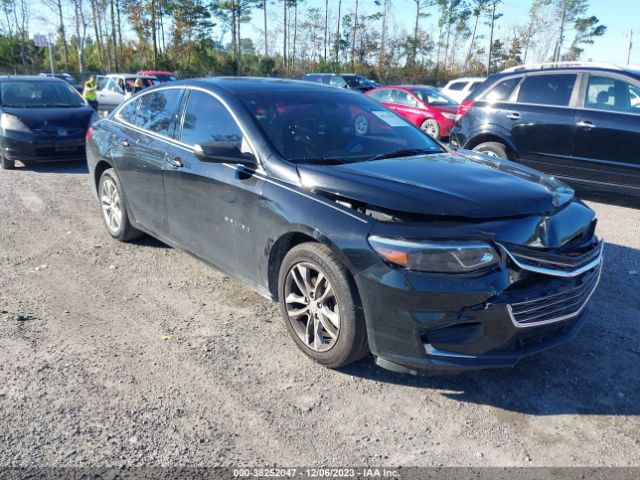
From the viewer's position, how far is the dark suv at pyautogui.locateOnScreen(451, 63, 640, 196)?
709cm

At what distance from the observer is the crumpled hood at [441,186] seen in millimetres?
2951

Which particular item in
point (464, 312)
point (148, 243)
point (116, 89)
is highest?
point (116, 89)

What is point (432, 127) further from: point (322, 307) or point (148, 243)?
point (322, 307)

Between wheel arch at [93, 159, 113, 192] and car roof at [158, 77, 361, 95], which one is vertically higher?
car roof at [158, 77, 361, 95]

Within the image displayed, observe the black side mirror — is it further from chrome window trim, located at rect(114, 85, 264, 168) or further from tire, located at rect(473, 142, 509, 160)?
tire, located at rect(473, 142, 509, 160)

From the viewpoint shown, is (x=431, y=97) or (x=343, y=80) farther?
(x=343, y=80)

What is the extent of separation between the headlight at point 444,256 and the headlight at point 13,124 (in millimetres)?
8440

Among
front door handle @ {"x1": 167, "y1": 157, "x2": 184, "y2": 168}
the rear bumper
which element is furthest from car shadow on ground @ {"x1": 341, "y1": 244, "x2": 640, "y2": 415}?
the rear bumper

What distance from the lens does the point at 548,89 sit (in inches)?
307

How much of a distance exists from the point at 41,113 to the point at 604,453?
382 inches

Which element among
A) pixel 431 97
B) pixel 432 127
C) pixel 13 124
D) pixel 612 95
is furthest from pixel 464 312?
→ pixel 431 97

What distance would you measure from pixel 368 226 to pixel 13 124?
8.39 m

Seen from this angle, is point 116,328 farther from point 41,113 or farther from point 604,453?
point 41,113

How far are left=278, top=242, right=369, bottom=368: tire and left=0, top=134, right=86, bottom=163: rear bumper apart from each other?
291 inches
